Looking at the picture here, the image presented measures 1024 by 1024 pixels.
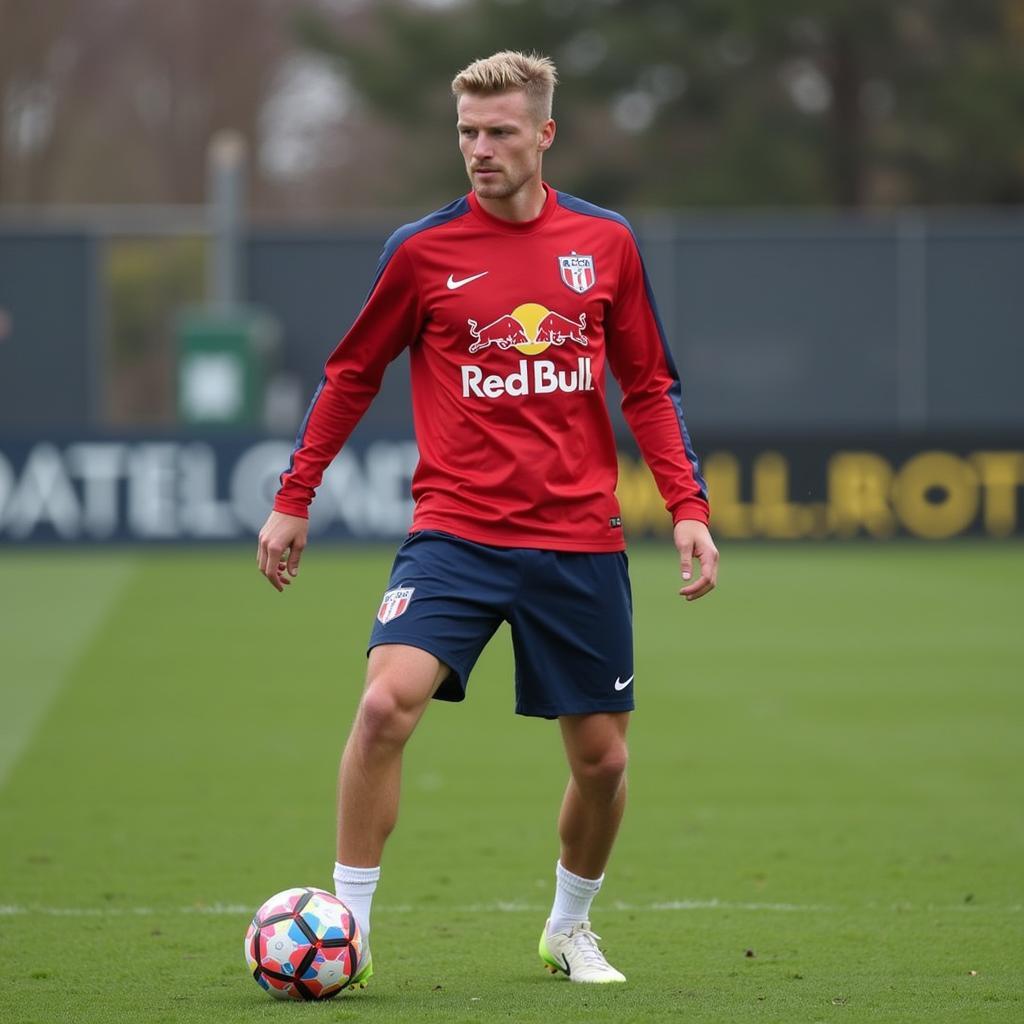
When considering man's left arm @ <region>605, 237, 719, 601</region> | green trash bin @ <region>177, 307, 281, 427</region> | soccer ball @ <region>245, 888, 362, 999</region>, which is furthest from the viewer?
green trash bin @ <region>177, 307, 281, 427</region>

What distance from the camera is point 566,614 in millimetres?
5117

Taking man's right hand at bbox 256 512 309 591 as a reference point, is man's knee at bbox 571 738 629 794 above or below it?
below

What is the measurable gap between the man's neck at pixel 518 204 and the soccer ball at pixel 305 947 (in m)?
1.72

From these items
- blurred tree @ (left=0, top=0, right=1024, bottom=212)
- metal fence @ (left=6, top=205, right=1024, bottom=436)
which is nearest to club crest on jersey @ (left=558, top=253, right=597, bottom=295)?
metal fence @ (left=6, top=205, right=1024, bottom=436)

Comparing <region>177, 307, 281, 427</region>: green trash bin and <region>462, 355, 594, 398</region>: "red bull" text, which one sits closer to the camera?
<region>462, 355, 594, 398</region>: "red bull" text

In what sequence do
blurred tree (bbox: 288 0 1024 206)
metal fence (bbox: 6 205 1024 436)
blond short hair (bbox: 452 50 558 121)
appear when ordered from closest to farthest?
blond short hair (bbox: 452 50 558 121)
metal fence (bbox: 6 205 1024 436)
blurred tree (bbox: 288 0 1024 206)

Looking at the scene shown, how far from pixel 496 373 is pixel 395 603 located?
617 mm

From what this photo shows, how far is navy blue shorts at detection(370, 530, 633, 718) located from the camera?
5.03 m

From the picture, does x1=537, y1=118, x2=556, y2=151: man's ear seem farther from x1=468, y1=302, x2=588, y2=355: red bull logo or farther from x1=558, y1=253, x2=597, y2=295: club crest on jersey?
x1=468, y1=302, x2=588, y2=355: red bull logo

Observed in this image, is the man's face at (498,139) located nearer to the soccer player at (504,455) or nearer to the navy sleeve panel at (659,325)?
the soccer player at (504,455)

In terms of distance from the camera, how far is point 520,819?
8172mm

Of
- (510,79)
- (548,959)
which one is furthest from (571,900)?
(510,79)

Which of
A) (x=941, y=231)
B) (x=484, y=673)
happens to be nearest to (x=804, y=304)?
(x=941, y=231)

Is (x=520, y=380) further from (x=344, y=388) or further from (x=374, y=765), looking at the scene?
(x=374, y=765)
